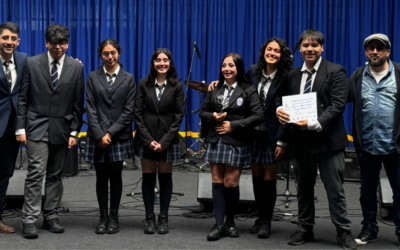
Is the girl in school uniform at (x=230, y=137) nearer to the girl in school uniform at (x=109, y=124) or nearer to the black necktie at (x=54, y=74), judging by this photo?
the girl in school uniform at (x=109, y=124)

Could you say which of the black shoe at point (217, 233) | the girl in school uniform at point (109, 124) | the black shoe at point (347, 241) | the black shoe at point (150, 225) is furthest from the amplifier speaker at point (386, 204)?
the girl in school uniform at point (109, 124)

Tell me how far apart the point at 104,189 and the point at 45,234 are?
55cm

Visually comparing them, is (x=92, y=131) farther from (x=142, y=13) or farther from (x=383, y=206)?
(x=142, y=13)

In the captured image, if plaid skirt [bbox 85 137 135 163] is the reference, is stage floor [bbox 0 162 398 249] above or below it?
below

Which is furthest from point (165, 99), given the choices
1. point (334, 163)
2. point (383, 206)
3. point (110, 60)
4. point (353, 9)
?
point (353, 9)

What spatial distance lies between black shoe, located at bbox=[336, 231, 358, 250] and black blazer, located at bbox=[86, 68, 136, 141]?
1757mm

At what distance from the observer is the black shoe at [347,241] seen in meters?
3.09

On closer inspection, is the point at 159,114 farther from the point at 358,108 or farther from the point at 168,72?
the point at 358,108

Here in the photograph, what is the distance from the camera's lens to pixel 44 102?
11.2ft

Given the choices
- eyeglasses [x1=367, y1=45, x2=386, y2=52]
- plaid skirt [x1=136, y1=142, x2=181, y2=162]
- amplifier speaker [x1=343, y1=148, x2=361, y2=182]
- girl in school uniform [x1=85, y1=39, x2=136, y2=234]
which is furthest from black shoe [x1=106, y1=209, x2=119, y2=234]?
amplifier speaker [x1=343, y1=148, x2=361, y2=182]

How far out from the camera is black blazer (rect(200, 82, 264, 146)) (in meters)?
3.31

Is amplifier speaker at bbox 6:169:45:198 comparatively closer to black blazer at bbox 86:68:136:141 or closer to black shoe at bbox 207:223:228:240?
black blazer at bbox 86:68:136:141

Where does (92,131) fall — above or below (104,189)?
above

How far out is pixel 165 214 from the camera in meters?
3.54
